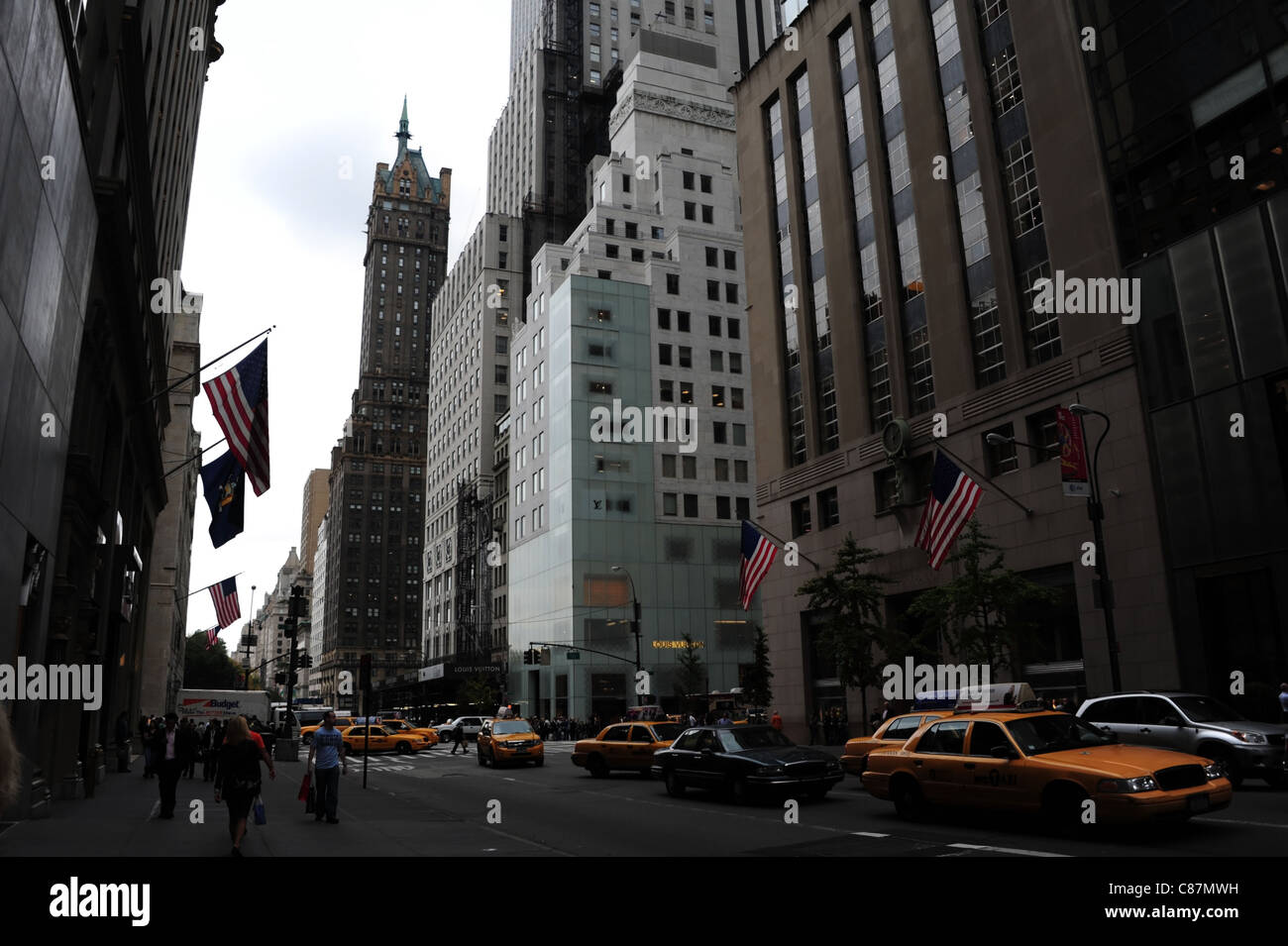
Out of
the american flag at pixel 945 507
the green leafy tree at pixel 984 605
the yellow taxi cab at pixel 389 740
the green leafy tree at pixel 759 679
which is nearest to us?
the green leafy tree at pixel 984 605

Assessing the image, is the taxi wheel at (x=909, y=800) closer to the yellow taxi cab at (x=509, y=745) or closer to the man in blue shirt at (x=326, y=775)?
the man in blue shirt at (x=326, y=775)

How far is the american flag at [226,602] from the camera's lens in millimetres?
41062

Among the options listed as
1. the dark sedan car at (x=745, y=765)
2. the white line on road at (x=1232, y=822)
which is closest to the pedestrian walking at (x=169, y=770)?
the dark sedan car at (x=745, y=765)

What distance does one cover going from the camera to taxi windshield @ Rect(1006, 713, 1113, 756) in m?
12.6

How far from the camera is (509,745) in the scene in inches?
1321

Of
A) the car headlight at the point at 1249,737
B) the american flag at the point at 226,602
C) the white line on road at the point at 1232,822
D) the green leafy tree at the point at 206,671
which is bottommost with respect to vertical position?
the white line on road at the point at 1232,822

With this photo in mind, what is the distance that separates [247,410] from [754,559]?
19462 millimetres

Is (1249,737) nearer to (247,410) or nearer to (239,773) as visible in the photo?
(239,773)

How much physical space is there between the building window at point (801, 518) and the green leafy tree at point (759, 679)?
58.0ft

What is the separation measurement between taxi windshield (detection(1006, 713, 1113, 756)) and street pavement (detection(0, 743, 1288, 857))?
1.17 metres

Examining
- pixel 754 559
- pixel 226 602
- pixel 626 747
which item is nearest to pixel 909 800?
pixel 626 747

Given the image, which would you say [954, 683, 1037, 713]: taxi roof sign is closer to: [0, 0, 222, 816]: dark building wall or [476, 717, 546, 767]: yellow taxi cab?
[476, 717, 546, 767]: yellow taxi cab

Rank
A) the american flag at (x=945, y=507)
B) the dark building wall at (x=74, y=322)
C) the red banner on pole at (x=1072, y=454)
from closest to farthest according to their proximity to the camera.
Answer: the dark building wall at (x=74, y=322) < the red banner on pole at (x=1072, y=454) < the american flag at (x=945, y=507)

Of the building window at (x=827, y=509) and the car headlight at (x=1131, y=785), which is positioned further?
the building window at (x=827, y=509)
